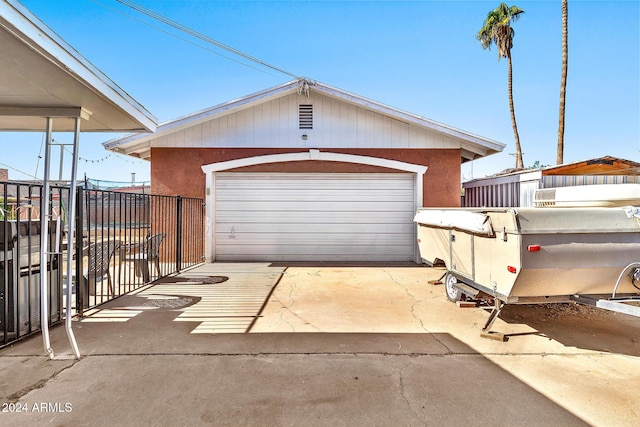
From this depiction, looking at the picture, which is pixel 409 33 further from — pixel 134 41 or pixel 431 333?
pixel 431 333

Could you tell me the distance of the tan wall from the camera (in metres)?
9.18

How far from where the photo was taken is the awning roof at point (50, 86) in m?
2.17

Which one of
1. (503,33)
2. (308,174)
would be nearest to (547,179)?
(308,174)

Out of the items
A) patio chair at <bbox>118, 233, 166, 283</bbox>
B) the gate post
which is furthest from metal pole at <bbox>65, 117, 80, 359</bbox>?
the gate post

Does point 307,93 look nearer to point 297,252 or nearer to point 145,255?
point 297,252

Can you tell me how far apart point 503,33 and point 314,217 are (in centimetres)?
1749

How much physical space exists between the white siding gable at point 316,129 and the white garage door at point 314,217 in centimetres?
90

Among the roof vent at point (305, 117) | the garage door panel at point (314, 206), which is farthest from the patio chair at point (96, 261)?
the roof vent at point (305, 117)

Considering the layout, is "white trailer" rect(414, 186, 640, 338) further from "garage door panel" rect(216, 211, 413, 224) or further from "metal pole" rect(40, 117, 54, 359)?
"garage door panel" rect(216, 211, 413, 224)

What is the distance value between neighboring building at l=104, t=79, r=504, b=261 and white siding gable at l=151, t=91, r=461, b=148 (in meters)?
0.03

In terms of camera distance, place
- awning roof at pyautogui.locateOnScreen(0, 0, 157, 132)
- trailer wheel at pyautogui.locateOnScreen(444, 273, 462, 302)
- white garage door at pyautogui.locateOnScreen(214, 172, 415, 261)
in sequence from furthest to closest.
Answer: white garage door at pyautogui.locateOnScreen(214, 172, 415, 261) → trailer wheel at pyautogui.locateOnScreen(444, 273, 462, 302) → awning roof at pyautogui.locateOnScreen(0, 0, 157, 132)

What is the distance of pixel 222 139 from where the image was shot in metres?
9.23

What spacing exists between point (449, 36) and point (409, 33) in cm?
155

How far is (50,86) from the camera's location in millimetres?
2998
